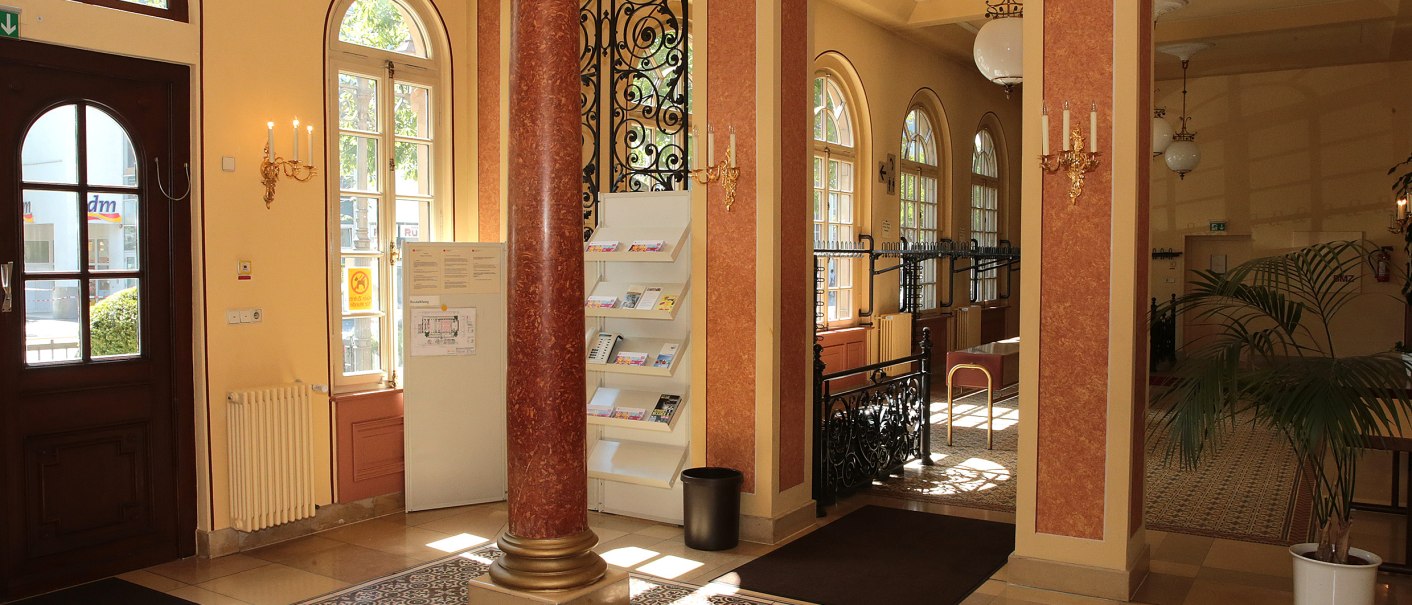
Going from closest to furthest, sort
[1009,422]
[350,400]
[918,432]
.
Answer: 1. [350,400]
2. [918,432]
3. [1009,422]

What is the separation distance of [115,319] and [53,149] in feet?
2.92

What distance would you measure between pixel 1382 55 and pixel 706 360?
1250cm

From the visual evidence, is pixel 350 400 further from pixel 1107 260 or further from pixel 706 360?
pixel 1107 260

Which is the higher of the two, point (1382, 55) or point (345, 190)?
point (1382, 55)

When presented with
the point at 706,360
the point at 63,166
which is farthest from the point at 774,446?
the point at 63,166

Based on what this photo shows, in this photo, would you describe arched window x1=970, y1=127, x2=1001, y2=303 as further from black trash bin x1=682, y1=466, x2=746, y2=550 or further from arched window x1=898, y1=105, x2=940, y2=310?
black trash bin x1=682, y1=466, x2=746, y2=550

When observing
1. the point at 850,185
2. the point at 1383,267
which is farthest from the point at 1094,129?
the point at 1383,267

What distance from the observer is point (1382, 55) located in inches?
542

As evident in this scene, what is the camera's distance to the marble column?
146 inches

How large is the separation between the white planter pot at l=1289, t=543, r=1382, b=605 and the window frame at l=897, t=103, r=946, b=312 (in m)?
8.41

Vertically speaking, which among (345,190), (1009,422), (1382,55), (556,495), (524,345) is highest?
(1382,55)

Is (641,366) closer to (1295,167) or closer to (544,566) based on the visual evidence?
(544,566)

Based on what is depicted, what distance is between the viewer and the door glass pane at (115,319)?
5.17 metres

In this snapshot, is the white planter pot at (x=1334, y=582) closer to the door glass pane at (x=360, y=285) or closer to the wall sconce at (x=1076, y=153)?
the wall sconce at (x=1076, y=153)
